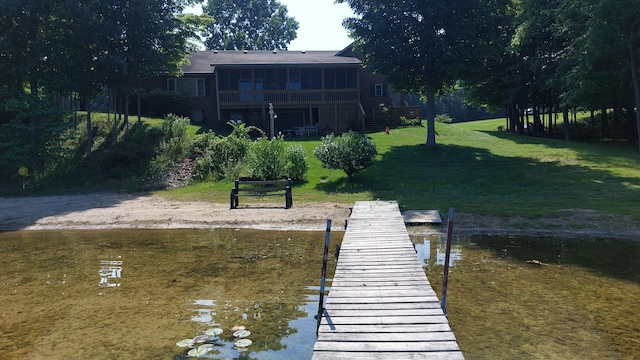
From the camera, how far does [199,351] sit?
706 cm

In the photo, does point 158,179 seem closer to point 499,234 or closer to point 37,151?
point 37,151

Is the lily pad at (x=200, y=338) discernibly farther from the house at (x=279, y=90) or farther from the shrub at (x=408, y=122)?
the shrub at (x=408, y=122)

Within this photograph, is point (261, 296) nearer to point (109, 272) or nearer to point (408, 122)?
point (109, 272)

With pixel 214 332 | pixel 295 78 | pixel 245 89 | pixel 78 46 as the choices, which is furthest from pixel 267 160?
pixel 295 78

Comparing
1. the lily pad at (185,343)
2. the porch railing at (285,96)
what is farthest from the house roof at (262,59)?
the lily pad at (185,343)

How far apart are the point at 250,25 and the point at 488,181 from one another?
62.3 m

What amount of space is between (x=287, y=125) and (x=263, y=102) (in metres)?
3.77

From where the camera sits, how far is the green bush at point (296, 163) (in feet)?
73.8

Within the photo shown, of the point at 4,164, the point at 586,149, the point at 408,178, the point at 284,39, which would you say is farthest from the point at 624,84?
the point at 284,39

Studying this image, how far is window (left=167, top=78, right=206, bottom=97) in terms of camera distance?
39219mm

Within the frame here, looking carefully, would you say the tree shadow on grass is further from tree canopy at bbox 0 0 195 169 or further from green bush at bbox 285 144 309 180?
tree canopy at bbox 0 0 195 169

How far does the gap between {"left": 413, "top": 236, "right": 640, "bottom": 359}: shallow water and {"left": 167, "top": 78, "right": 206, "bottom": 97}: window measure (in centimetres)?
3002

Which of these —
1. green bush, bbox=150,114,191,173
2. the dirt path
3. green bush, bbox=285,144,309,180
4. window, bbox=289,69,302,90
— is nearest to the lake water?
the dirt path

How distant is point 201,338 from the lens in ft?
24.8
